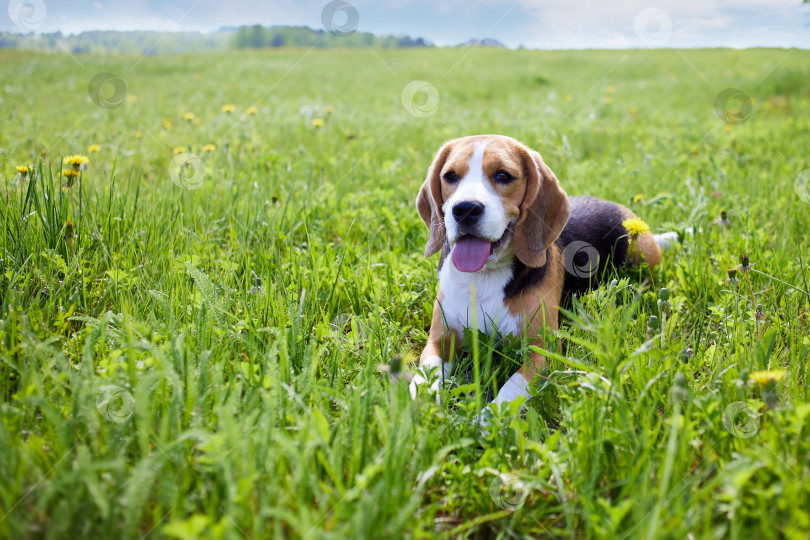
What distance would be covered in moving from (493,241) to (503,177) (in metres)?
0.34

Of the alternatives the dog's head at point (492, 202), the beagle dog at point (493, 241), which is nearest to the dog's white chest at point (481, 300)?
the beagle dog at point (493, 241)

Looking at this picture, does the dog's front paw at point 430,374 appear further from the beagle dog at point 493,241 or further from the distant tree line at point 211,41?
the distant tree line at point 211,41

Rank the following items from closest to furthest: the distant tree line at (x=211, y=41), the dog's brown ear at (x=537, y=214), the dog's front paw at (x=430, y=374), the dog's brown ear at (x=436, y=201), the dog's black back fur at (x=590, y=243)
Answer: the dog's front paw at (x=430, y=374) < the dog's brown ear at (x=537, y=214) < the dog's brown ear at (x=436, y=201) < the dog's black back fur at (x=590, y=243) < the distant tree line at (x=211, y=41)

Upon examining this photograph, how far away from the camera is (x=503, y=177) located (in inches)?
109

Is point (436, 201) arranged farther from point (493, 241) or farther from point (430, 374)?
point (430, 374)

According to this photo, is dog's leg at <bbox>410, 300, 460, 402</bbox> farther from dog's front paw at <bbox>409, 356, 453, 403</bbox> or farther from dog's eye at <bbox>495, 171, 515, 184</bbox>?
dog's eye at <bbox>495, 171, 515, 184</bbox>

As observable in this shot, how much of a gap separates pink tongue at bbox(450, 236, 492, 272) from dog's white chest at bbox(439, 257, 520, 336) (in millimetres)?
124

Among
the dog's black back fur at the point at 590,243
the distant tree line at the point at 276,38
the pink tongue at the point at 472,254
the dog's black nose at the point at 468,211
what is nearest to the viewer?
the dog's black nose at the point at 468,211

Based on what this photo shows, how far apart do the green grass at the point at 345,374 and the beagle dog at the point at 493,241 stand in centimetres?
19

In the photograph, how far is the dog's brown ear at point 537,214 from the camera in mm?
2766

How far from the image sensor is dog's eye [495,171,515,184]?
275cm

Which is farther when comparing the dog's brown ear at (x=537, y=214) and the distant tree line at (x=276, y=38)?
the distant tree line at (x=276, y=38)

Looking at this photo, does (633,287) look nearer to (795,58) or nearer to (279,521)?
(279,521)

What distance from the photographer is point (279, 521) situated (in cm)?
143
